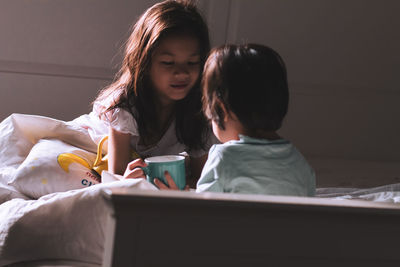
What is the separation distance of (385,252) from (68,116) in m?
2.31

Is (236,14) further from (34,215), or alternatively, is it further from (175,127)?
(34,215)

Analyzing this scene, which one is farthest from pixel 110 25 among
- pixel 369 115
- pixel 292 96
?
pixel 369 115

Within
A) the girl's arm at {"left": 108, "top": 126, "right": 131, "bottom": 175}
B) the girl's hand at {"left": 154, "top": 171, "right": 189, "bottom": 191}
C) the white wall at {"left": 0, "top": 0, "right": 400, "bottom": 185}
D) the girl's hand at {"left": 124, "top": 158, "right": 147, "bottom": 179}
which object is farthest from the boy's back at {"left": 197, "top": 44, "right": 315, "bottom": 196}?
the white wall at {"left": 0, "top": 0, "right": 400, "bottom": 185}

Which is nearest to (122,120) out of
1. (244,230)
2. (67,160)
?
(67,160)

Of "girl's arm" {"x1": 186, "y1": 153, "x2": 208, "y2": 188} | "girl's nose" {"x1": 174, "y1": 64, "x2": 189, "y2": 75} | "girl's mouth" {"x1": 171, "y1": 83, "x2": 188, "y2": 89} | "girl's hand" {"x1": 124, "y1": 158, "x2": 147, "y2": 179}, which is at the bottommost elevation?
"girl's arm" {"x1": 186, "y1": 153, "x2": 208, "y2": 188}

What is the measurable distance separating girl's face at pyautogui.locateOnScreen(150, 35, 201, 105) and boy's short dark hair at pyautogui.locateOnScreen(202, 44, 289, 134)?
467mm

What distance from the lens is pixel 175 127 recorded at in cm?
183

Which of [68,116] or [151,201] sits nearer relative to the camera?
[151,201]

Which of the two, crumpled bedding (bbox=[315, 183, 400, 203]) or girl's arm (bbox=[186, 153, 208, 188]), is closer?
crumpled bedding (bbox=[315, 183, 400, 203])

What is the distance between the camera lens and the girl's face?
1.59 m

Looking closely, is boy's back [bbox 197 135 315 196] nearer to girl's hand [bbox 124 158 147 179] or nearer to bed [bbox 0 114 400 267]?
bed [bbox 0 114 400 267]

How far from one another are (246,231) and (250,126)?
1.11 ft

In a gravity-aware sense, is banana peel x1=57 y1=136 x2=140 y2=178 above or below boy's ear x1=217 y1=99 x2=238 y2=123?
below

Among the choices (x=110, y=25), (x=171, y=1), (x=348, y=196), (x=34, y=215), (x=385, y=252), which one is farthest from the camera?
(x=110, y=25)
